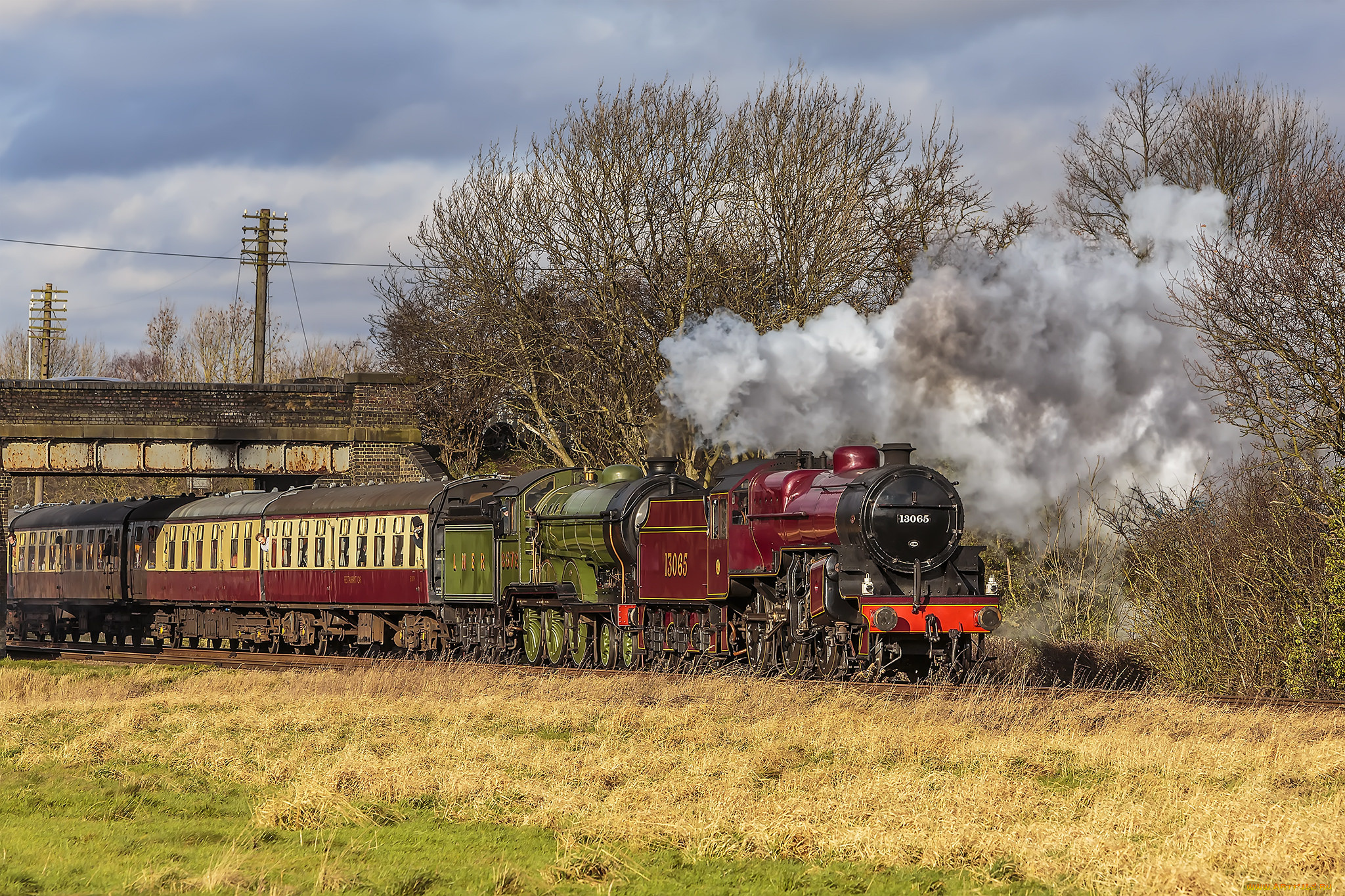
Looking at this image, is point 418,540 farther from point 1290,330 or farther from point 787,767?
point 1290,330

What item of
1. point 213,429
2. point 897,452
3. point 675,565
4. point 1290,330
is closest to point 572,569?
point 675,565

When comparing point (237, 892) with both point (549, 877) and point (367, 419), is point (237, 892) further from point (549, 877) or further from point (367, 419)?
point (367, 419)

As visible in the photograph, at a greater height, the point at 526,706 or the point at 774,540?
the point at 774,540

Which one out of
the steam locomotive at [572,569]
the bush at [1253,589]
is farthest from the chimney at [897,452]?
the bush at [1253,589]

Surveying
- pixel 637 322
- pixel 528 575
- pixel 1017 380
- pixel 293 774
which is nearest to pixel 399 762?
pixel 293 774

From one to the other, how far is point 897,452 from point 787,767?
22.6ft

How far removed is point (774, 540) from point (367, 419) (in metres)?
18.1

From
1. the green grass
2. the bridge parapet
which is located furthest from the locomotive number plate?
the bridge parapet

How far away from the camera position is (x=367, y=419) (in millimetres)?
33531

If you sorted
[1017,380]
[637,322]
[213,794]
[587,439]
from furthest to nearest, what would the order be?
[587,439] < [637,322] < [1017,380] < [213,794]

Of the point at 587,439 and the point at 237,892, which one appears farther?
the point at 587,439

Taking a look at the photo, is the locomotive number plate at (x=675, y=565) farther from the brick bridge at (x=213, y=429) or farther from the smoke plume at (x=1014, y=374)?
the brick bridge at (x=213, y=429)

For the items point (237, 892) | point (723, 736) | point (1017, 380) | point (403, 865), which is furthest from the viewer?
point (1017, 380)

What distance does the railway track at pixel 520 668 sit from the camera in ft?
49.1
